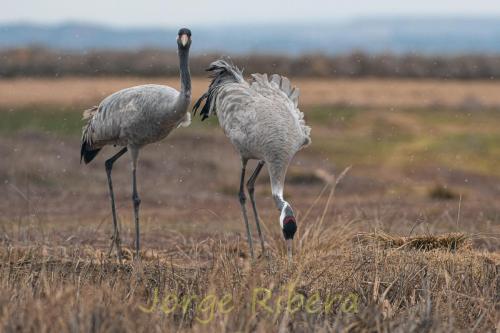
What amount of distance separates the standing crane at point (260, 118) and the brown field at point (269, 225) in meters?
0.56

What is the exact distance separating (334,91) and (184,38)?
69.4ft

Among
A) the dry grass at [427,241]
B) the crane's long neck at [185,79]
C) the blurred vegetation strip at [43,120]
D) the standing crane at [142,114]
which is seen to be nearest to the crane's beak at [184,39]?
the standing crane at [142,114]

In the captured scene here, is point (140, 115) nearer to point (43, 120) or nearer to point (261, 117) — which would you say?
point (261, 117)

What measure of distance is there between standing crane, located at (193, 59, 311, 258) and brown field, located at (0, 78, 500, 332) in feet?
1.83

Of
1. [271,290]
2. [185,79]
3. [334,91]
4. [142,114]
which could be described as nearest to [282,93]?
[185,79]

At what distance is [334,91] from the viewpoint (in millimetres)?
28766

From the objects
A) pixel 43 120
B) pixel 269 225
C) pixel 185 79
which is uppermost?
pixel 185 79

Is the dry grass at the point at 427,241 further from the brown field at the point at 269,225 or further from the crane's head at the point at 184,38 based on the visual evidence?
the crane's head at the point at 184,38

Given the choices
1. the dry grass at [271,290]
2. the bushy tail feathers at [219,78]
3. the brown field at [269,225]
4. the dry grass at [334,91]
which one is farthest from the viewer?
the dry grass at [334,91]

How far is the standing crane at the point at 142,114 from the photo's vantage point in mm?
7922

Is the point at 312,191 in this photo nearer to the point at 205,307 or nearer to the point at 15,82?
the point at 205,307

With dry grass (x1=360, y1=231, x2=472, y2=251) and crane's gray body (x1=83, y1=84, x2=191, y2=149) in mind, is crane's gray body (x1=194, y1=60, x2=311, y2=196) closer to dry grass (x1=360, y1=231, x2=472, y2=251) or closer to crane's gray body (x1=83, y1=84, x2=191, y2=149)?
crane's gray body (x1=83, y1=84, x2=191, y2=149)

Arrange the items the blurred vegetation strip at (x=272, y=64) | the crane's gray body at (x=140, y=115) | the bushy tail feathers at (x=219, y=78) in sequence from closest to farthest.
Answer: the crane's gray body at (x=140, y=115) → the bushy tail feathers at (x=219, y=78) → the blurred vegetation strip at (x=272, y=64)

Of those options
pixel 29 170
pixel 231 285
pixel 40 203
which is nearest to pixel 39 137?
pixel 29 170
